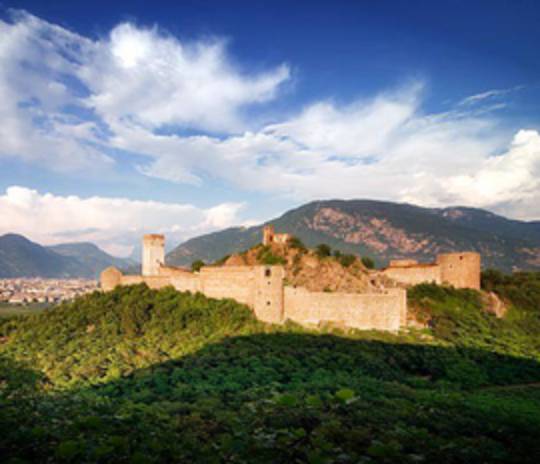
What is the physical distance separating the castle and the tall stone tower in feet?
18.7

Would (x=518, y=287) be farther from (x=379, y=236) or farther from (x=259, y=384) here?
(x=379, y=236)

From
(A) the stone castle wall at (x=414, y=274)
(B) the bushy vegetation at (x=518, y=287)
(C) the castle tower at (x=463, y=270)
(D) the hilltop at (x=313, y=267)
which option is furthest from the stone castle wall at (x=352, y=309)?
(B) the bushy vegetation at (x=518, y=287)

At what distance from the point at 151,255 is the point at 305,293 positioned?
73.3 ft

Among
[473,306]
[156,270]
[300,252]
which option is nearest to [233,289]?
[300,252]

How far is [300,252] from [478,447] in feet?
118

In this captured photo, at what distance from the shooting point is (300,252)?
45.1m

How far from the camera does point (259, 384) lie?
19938 mm

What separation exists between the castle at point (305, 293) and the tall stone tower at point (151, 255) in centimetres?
570

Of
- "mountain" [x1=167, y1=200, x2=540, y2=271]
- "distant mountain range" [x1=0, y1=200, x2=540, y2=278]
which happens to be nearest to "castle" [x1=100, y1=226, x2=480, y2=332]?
"distant mountain range" [x1=0, y1=200, x2=540, y2=278]

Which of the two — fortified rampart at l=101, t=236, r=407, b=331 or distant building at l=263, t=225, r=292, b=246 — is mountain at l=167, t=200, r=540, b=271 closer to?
distant building at l=263, t=225, r=292, b=246

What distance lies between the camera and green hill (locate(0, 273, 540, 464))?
8438 mm

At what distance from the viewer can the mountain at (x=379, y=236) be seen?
137100 millimetres

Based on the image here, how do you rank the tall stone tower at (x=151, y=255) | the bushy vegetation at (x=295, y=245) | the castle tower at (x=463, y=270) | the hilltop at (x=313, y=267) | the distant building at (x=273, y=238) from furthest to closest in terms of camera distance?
1. the distant building at (x=273, y=238)
2. the tall stone tower at (x=151, y=255)
3. the bushy vegetation at (x=295, y=245)
4. the castle tower at (x=463, y=270)
5. the hilltop at (x=313, y=267)

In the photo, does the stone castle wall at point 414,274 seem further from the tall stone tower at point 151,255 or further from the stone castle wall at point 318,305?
the tall stone tower at point 151,255
